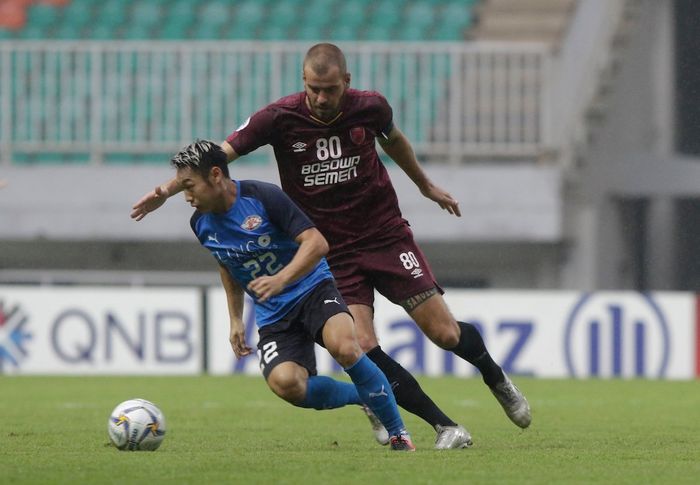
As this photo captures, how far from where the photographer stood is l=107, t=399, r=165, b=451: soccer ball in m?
6.96

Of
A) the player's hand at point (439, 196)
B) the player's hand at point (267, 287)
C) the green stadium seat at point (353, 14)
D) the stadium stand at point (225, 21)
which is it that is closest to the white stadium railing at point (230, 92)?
the stadium stand at point (225, 21)

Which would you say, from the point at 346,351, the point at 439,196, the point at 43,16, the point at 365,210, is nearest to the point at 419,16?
the point at 43,16

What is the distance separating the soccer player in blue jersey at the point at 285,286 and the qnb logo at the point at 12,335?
9105 millimetres

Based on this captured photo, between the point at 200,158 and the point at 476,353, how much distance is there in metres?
1.90

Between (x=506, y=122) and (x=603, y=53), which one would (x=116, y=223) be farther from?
(x=603, y=53)

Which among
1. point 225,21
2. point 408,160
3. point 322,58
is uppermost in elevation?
point 322,58

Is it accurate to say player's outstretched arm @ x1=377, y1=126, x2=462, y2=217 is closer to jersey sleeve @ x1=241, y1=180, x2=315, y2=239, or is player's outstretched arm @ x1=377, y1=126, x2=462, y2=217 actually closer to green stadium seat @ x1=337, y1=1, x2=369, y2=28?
jersey sleeve @ x1=241, y1=180, x2=315, y2=239

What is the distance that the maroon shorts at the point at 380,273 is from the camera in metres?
7.48

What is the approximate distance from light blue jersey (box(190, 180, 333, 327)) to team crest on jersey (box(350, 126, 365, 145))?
0.68 meters

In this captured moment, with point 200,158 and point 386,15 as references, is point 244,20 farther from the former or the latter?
point 200,158

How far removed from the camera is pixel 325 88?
688 cm

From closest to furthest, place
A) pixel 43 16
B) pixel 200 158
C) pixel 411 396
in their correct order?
1. pixel 200 158
2. pixel 411 396
3. pixel 43 16

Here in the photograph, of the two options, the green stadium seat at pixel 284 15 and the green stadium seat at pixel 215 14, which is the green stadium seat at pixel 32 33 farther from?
the green stadium seat at pixel 284 15

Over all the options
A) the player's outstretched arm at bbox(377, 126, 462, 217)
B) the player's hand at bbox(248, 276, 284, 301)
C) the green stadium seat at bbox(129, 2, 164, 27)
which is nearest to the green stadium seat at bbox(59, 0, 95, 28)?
the green stadium seat at bbox(129, 2, 164, 27)
